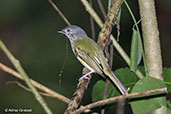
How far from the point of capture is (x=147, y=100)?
7.06ft

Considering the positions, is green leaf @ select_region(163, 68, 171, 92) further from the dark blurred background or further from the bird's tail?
the dark blurred background

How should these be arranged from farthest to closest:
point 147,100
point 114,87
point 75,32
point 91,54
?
point 75,32
point 91,54
point 114,87
point 147,100

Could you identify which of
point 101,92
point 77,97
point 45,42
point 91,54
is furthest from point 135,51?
point 45,42

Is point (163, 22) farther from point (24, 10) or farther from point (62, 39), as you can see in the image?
point (24, 10)

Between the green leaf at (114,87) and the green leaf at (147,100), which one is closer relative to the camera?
the green leaf at (147,100)

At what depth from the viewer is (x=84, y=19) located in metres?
5.57

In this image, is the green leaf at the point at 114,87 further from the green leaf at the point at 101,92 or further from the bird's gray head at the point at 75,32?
the bird's gray head at the point at 75,32

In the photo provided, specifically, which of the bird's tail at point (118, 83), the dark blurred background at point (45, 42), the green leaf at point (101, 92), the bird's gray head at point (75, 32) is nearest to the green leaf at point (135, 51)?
the bird's tail at point (118, 83)

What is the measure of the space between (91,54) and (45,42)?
2153 millimetres

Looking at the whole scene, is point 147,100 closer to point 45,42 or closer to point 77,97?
point 77,97

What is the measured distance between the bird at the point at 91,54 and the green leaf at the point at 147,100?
394 mm

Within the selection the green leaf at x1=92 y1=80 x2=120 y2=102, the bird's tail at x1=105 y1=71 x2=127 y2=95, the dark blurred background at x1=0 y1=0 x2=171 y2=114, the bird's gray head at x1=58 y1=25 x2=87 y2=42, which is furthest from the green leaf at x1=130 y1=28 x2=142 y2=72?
the dark blurred background at x1=0 y1=0 x2=171 y2=114

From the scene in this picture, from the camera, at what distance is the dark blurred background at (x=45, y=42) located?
504 cm

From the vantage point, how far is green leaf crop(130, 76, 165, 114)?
2104 mm
